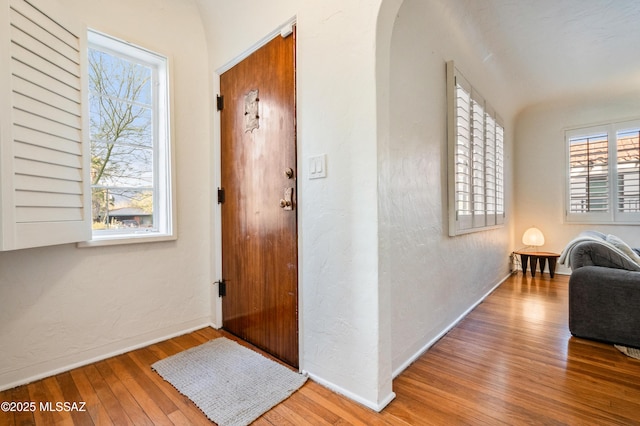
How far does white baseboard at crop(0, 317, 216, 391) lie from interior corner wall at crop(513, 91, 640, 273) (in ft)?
15.5

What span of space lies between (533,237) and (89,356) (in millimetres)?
5113

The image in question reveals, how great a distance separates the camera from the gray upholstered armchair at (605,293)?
1911 millimetres

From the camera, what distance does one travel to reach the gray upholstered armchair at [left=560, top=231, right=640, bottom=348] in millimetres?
1911

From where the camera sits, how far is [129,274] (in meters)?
1.90

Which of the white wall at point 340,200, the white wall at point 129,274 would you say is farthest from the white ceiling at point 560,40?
the white wall at point 129,274

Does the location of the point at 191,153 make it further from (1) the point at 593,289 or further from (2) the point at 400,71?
(1) the point at 593,289

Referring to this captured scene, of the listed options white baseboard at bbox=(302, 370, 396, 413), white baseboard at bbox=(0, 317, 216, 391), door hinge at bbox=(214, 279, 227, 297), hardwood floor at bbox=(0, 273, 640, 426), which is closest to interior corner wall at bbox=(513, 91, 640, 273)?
hardwood floor at bbox=(0, 273, 640, 426)


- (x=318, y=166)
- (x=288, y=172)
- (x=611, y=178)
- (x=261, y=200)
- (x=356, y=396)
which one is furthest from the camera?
(x=611, y=178)

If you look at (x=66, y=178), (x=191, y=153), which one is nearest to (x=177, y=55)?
(x=191, y=153)

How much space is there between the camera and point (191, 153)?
2.21 meters

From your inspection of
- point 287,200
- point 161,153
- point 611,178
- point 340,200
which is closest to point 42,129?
point 161,153

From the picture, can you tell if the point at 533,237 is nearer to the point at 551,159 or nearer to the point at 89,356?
the point at 551,159

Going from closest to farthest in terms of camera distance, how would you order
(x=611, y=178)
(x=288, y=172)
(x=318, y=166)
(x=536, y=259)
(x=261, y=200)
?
(x=318, y=166) → (x=288, y=172) → (x=261, y=200) → (x=611, y=178) → (x=536, y=259)

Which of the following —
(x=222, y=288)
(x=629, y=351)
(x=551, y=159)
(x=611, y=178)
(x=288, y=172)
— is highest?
(x=551, y=159)
